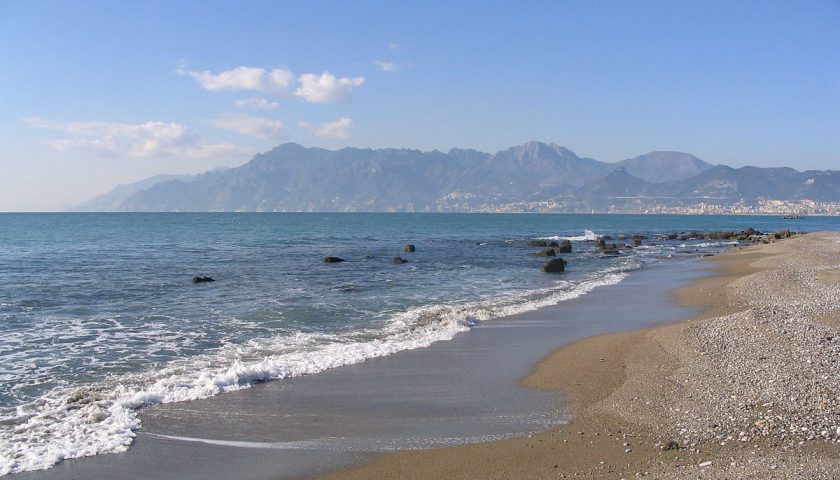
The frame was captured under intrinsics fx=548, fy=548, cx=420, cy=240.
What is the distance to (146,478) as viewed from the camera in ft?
23.9

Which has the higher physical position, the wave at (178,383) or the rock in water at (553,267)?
the wave at (178,383)

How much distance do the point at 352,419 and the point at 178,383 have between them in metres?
4.10

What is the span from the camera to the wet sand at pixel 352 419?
7.61 m

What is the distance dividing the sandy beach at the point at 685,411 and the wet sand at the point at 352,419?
27cm

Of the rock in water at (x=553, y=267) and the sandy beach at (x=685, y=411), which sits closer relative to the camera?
the sandy beach at (x=685, y=411)

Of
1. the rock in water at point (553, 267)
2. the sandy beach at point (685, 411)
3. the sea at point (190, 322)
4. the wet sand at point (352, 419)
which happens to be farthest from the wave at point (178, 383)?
the rock in water at point (553, 267)

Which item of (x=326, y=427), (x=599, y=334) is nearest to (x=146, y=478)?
(x=326, y=427)

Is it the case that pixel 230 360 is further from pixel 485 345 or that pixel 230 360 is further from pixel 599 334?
pixel 599 334

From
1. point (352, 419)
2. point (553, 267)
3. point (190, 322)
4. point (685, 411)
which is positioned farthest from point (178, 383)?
point (553, 267)

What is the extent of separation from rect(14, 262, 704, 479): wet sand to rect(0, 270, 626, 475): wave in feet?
1.11

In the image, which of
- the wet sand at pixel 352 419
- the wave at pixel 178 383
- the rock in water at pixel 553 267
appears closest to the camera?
the wet sand at pixel 352 419

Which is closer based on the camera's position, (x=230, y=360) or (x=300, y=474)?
(x=300, y=474)

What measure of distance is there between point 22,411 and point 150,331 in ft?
21.4

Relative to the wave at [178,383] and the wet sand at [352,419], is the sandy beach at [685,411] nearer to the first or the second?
the wet sand at [352,419]
